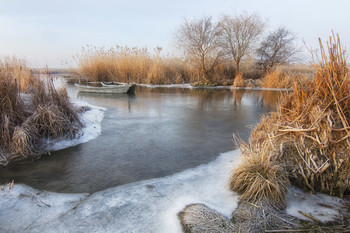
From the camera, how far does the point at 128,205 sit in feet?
10.5

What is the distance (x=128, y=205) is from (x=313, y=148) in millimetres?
2800

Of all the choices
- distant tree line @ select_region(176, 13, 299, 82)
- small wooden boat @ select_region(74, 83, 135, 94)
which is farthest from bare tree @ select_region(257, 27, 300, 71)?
small wooden boat @ select_region(74, 83, 135, 94)

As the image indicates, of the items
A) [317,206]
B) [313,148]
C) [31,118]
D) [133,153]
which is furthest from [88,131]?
[317,206]

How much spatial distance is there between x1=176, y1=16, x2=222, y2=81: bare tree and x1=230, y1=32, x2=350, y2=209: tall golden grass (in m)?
18.1

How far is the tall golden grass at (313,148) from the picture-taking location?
3230 mm

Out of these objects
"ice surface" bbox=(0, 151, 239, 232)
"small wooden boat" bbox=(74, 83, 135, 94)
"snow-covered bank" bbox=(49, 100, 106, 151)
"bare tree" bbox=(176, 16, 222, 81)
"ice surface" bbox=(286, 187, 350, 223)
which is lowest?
"ice surface" bbox=(0, 151, 239, 232)

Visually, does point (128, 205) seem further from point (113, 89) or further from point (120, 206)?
point (113, 89)

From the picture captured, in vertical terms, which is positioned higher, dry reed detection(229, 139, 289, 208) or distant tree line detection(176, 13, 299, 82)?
distant tree line detection(176, 13, 299, 82)

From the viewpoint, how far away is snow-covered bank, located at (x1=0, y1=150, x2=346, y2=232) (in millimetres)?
2773

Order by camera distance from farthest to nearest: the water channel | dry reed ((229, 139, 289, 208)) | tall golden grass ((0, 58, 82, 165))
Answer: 1. tall golden grass ((0, 58, 82, 165))
2. the water channel
3. dry reed ((229, 139, 289, 208))

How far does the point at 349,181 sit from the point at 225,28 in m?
20.6

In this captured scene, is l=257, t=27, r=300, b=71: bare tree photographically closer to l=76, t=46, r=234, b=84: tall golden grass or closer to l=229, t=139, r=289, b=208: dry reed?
l=76, t=46, r=234, b=84: tall golden grass

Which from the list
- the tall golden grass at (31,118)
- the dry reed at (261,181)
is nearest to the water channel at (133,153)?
the tall golden grass at (31,118)

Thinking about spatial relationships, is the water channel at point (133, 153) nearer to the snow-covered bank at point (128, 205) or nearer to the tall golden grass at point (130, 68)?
the snow-covered bank at point (128, 205)
